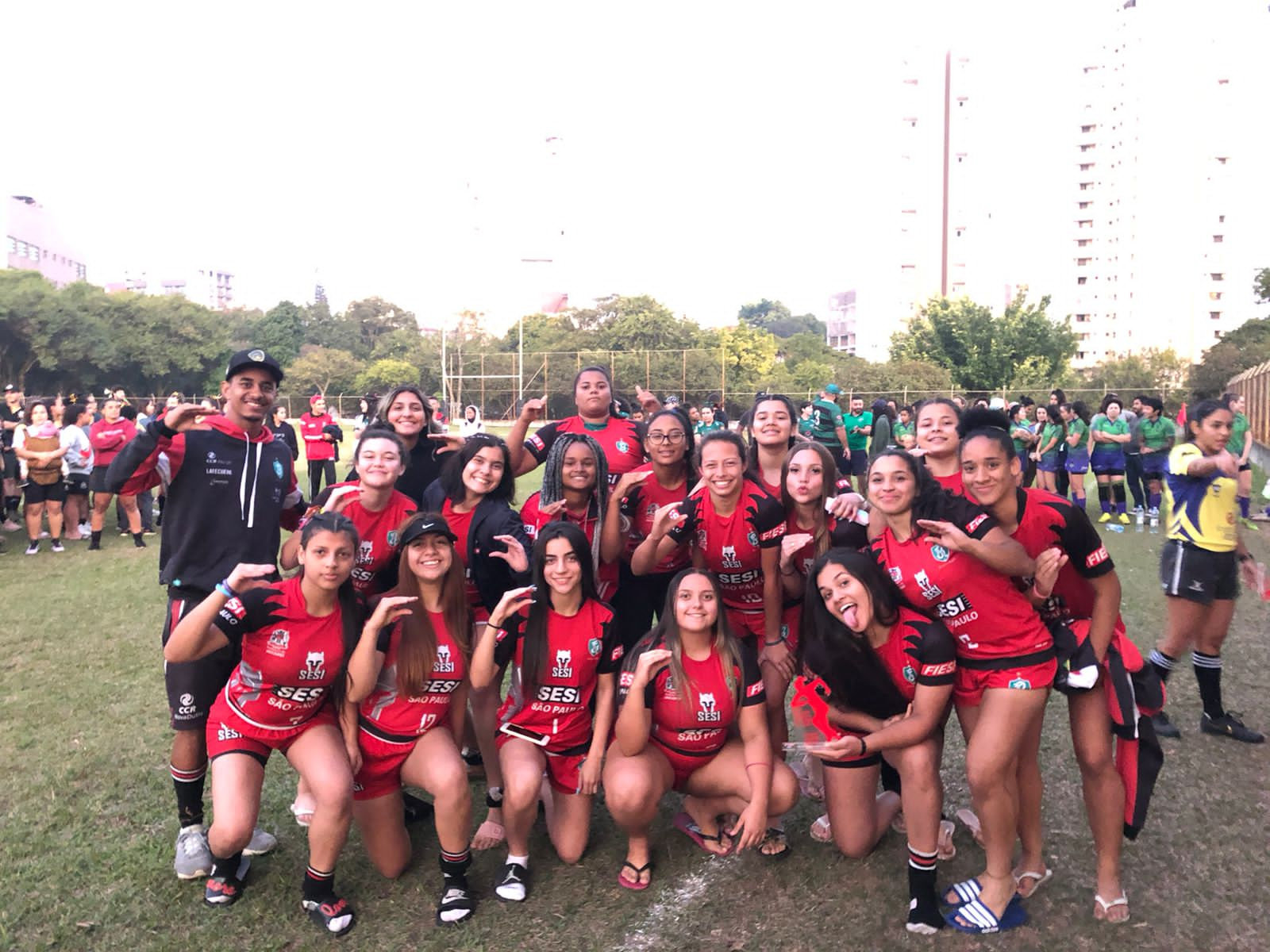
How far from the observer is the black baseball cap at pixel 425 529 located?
11.8 ft

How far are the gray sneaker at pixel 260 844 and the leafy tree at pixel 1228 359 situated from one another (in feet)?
115

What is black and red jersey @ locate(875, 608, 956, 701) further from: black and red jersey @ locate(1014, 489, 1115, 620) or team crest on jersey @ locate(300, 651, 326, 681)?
team crest on jersey @ locate(300, 651, 326, 681)

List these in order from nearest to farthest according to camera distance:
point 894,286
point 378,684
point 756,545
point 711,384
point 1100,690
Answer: point 1100,690
point 378,684
point 756,545
point 711,384
point 894,286

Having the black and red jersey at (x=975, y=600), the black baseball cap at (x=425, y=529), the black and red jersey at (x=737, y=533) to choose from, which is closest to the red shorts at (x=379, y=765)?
the black baseball cap at (x=425, y=529)

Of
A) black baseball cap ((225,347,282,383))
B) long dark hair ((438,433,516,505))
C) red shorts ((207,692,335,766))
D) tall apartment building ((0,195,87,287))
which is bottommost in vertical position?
red shorts ((207,692,335,766))

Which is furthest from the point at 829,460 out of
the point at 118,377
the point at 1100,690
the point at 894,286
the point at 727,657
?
the point at 894,286

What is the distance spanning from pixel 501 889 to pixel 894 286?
72552 millimetres

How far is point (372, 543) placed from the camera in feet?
13.1

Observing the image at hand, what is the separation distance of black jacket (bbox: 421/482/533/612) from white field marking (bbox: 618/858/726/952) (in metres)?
1.42

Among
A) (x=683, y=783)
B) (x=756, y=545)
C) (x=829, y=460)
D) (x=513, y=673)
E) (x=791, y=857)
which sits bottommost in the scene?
(x=791, y=857)

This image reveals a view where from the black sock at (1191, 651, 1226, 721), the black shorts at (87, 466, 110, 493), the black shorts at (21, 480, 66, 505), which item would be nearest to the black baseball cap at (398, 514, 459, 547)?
the black sock at (1191, 651, 1226, 721)

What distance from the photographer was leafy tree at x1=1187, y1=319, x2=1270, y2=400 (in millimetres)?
32281

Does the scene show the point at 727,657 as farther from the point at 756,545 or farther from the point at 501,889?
the point at 501,889

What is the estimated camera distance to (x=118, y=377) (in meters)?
47.4
